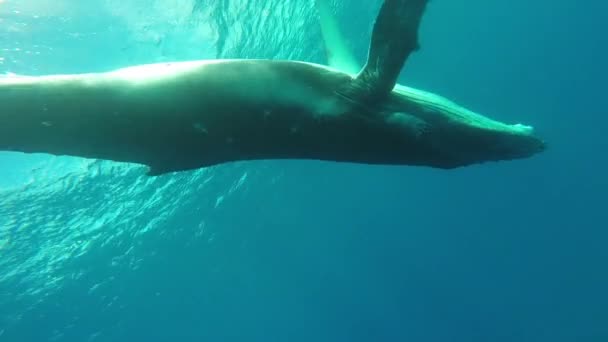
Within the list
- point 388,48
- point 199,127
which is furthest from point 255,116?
point 388,48

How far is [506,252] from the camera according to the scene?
4509 cm

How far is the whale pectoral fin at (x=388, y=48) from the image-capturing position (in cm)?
254

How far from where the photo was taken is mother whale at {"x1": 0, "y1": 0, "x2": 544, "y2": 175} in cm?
213

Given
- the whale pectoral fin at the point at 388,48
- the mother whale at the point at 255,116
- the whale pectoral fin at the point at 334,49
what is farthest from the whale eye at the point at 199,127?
the whale pectoral fin at the point at 334,49

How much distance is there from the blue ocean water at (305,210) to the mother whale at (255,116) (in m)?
10.9

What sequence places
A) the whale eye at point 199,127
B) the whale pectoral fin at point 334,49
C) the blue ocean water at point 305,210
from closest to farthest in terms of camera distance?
the whale eye at point 199,127 < the whale pectoral fin at point 334,49 < the blue ocean water at point 305,210

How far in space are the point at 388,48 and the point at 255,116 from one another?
99 cm

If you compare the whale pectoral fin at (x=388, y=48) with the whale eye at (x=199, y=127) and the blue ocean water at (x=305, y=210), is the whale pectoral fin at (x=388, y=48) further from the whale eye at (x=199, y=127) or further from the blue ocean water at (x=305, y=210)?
the blue ocean water at (x=305, y=210)

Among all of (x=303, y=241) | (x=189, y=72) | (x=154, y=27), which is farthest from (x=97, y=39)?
(x=303, y=241)

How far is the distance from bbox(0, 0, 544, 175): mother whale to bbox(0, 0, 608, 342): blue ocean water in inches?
431

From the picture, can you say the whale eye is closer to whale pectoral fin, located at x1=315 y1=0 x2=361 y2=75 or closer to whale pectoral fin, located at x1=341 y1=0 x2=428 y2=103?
whale pectoral fin, located at x1=341 y1=0 x2=428 y2=103

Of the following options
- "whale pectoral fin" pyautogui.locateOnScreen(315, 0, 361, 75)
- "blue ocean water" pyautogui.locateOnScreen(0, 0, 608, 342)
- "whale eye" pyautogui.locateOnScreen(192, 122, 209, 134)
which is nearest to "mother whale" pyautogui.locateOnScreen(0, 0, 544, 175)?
"whale eye" pyautogui.locateOnScreen(192, 122, 209, 134)

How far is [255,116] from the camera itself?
258 centimetres

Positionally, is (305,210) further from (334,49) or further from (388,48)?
(388,48)
